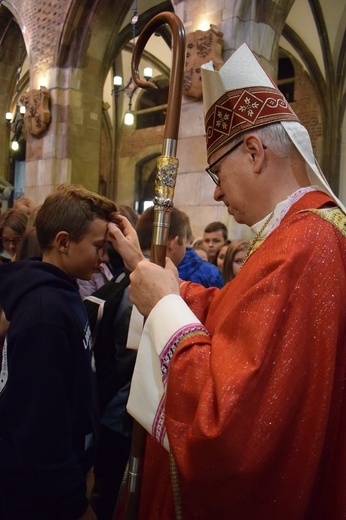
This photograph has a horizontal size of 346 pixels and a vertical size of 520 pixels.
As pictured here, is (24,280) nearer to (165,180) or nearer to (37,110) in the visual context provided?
(165,180)

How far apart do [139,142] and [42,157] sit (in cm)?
769

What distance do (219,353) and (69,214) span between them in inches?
32.7

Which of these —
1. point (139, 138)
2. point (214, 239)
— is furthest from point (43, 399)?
point (139, 138)

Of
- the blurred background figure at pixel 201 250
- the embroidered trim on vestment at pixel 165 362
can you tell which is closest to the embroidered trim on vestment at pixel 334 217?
the embroidered trim on vestment at pixel 165 362

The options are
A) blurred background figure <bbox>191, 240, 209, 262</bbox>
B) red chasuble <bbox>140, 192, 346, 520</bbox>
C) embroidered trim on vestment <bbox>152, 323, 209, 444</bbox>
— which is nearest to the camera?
red chasuble <bbox>140, 192, 346, 520</bbox>

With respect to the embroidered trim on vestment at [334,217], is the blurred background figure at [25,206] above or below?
above

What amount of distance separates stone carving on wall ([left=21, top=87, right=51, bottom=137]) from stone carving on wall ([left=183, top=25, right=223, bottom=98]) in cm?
339

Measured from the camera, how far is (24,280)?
1312 millimetres

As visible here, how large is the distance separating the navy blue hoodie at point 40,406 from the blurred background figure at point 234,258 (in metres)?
1.92

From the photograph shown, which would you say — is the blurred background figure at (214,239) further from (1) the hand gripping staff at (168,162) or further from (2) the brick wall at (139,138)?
(2) the brick wall at (139,138)

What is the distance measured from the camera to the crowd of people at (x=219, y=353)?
2.61ft

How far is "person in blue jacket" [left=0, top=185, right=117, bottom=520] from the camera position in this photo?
1157 mm

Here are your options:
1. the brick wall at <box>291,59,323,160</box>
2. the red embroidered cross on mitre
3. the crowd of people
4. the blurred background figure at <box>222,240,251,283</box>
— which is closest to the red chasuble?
the crowd of people

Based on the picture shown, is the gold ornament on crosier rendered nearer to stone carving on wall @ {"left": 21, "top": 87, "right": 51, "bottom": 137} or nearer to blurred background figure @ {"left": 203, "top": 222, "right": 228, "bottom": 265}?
blurred background figure @ {"left": 203, "top": 222, "right": 228, "bottom": 265}
